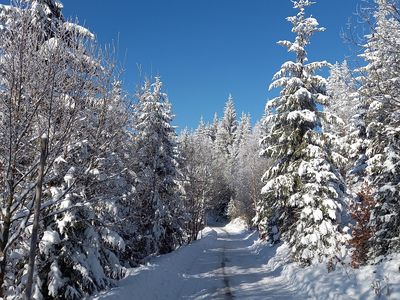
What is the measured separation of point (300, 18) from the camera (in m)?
21.2

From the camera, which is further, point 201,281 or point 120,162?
point 201,281

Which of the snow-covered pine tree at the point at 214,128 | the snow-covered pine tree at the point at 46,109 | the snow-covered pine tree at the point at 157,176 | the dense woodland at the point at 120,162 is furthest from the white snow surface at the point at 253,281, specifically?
the snow-covered pine tree at the point at 214,128

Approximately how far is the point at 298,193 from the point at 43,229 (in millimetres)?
12447

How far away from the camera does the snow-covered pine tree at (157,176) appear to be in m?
23.3

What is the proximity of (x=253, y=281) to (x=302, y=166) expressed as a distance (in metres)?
6.00

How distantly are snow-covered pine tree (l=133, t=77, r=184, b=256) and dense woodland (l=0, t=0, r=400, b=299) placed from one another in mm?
90

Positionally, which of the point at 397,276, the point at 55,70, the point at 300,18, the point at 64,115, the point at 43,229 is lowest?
the point at 397,276

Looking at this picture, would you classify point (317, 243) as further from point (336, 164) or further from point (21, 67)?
point (21, 67)

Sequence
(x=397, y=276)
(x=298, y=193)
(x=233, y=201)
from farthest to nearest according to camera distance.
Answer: (x=233, y=201), (x=298, y=193), (x=397, y=276)

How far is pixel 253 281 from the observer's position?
16984 millimetres

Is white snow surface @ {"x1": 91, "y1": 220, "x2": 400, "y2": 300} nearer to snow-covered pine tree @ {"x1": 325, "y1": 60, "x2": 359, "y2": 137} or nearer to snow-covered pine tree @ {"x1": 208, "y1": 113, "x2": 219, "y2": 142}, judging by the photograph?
snow-covered pine tree @ {"x1": 325, "y1": 60, "x2": 359, "y2": 137}

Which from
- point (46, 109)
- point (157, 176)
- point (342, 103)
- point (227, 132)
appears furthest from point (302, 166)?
point (227, 132)

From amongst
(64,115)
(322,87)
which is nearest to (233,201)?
(322,87)

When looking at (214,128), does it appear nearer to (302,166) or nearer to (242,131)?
(242,131)
